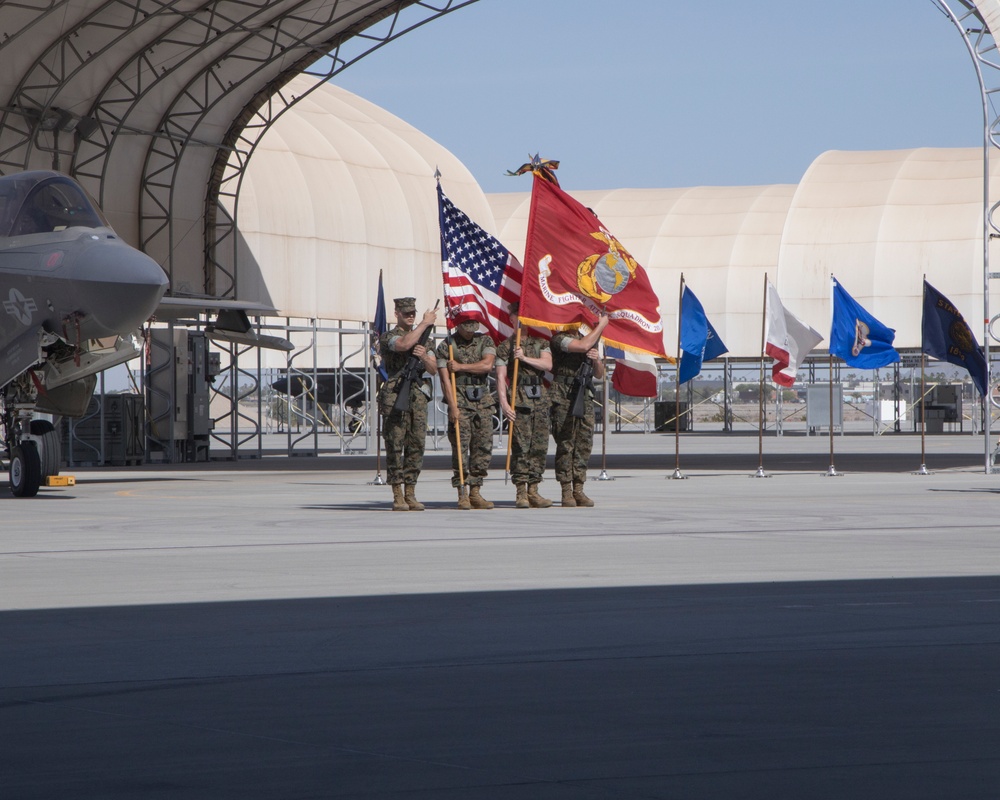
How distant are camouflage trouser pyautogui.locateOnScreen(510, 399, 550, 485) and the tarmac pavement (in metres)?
1.89

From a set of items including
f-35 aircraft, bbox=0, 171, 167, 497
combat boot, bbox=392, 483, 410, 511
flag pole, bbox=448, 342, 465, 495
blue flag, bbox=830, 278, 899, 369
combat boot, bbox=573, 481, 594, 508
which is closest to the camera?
flag pole, bbox=448, 342, 465, 495

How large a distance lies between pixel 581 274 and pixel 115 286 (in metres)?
5.14

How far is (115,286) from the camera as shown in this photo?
53.1 ft

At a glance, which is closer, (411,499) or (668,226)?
(411,499)

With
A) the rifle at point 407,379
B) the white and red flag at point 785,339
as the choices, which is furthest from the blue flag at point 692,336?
the rifle at point 407,379

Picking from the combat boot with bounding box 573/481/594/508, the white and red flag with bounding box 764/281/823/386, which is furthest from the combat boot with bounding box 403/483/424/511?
the white and red flag with bounding box 764/281/823/386

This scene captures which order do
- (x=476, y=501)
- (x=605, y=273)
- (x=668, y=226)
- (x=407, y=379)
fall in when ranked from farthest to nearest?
(x=668, y=226) < (x=605, y=273) < (x=476, y=501) < (x=407, y=379)

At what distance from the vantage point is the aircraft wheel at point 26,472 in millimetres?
18203

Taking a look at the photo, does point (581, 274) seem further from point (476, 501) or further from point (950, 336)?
point (950, 336)

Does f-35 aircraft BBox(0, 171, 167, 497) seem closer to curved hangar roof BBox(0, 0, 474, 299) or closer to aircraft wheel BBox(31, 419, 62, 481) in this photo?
aircraft wheel BBox(31, 419, 62, 481)

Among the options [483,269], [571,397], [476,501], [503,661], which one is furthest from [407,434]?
[503,661]

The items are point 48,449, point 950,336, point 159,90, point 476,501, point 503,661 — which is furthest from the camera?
point 159,90

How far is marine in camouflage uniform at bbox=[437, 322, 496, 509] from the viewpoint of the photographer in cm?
1445

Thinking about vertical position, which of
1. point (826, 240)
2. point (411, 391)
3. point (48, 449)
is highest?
point (826, 240)
